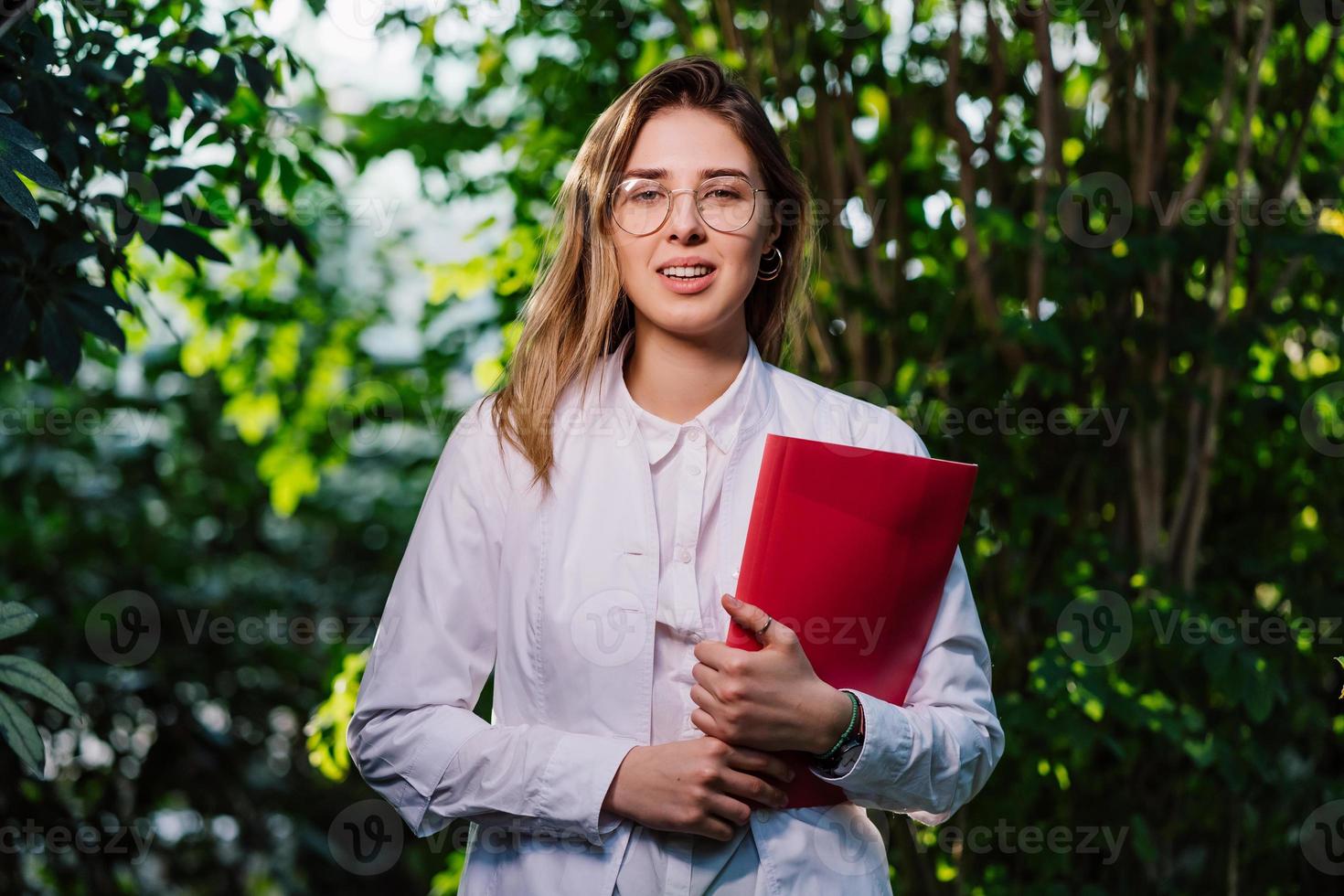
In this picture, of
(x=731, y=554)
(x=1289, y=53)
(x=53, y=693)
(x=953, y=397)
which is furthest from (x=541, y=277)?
(x=1289, y=53)

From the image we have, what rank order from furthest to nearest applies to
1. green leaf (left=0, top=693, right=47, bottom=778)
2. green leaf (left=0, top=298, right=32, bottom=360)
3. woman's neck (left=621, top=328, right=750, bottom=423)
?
green leaf (left=0, top=298, right=32, bottom=360)
woman's neck (left=621, top=328, right=750, bottom=423)
green leaf (left=0, top=693, right=47, bottom=778)

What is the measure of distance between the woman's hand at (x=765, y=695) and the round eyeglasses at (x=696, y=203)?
461 mm

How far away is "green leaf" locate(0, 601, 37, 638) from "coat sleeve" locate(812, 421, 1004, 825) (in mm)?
933

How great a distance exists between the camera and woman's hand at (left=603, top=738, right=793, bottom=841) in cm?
129

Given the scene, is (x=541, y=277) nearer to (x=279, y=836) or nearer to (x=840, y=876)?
(x=840, y=876)

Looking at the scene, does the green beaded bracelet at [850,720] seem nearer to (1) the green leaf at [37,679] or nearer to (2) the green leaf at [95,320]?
(1) the green leaf at [37,679]

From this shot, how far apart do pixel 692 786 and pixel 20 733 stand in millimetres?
788

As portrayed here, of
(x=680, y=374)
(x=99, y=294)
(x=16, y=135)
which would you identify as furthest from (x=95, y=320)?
(x=680, y=374)

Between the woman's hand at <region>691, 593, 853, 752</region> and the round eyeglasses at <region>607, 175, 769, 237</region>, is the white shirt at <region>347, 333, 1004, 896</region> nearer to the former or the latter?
the woman's hand at <region>691, 593, 853, 752</region>

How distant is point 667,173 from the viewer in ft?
4.82

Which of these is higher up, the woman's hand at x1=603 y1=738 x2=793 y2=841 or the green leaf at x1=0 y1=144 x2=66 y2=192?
the green leaf at x1=0 y1=144 x2=66 y2=192

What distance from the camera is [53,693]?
150cm

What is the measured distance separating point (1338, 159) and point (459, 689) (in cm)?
272

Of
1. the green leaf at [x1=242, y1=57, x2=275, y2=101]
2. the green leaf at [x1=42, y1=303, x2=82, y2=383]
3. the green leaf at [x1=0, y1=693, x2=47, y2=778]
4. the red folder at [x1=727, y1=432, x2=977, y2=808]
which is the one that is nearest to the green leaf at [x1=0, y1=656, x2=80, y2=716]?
the green leaf at [x1=0, y1=693, x2=47, y2=778]
